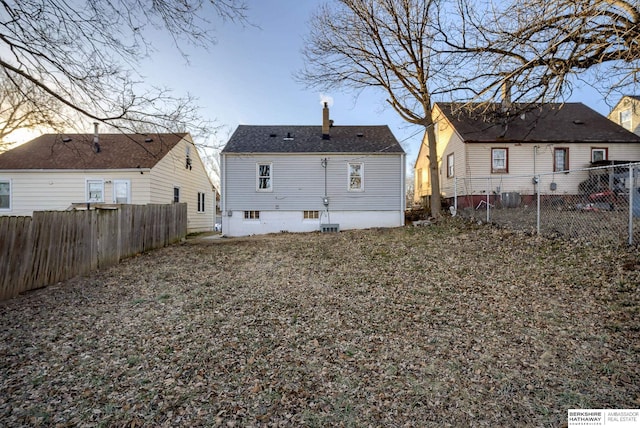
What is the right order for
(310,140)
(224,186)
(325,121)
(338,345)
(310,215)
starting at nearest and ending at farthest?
(338,345) < (224,186) < (310,215) < (310,140) < (325,121)

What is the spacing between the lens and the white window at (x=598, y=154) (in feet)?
50.6

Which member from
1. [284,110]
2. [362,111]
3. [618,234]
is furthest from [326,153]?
[618,234]

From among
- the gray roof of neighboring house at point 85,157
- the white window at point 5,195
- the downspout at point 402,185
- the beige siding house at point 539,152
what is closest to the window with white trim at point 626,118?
the beige siding house at point 539,152

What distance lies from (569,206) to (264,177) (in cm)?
1124

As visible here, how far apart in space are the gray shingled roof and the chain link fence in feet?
15.1

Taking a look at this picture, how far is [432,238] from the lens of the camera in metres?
8.99

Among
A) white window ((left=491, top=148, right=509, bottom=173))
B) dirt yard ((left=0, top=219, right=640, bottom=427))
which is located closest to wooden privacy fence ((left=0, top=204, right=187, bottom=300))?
dirt yard ((left=0, top=219, right=640, bottom=427))

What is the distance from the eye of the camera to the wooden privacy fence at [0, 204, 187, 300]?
511 cm

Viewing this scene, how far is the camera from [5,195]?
14172 mm

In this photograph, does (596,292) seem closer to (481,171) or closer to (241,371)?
(241,371)

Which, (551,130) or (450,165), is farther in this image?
(450,165)

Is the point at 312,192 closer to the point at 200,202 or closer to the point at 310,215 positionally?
the point at 310,215

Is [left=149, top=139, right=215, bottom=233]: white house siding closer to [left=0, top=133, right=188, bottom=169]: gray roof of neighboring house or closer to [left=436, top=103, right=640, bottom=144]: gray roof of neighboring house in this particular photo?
[left=0, top=133, right=188, bottom=169]: gray roof of neighboring house

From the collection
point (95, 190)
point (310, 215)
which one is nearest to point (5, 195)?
point (95, 190)
